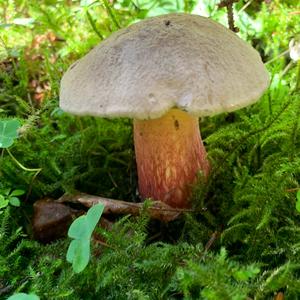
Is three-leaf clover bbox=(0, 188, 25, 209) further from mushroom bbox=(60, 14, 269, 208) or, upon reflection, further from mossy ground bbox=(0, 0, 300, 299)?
mushroom bbox=(60, 14, 269, 208)

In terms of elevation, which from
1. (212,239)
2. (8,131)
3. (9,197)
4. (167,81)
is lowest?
(212,239)

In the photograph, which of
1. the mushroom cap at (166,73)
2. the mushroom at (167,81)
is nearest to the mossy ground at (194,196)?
the mushroom at (167,81)

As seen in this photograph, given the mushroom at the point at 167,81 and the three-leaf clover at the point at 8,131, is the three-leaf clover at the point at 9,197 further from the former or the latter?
the mushroom at the point at 167,81

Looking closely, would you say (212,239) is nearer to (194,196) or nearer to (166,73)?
(194,196)

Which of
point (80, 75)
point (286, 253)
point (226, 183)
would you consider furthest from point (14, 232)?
point (286, 253)

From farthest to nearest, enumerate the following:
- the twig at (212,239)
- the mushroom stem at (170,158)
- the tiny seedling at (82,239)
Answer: the mushroom stem at (170,158) → the twig at (212,239) → the tiny seedling at (82,239)

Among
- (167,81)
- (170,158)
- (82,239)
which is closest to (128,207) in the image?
(170,158)

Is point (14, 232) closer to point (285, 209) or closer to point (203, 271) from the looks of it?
point (203, 271)
